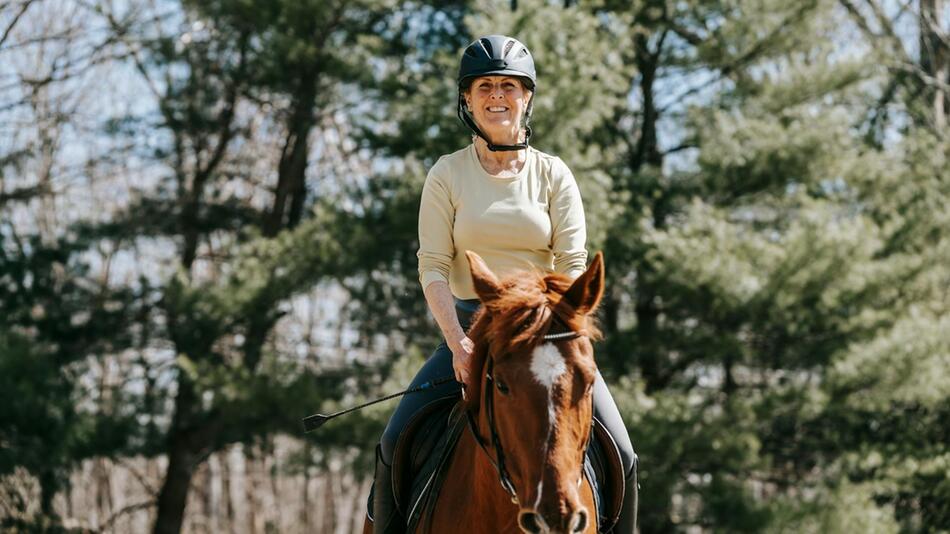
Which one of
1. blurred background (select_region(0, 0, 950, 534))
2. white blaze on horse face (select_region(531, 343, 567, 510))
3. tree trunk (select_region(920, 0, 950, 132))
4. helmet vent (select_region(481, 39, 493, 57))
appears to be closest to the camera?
white blaze on horse face (select_region(531, 343, 567, 510))

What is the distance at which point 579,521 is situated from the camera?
2812 mm

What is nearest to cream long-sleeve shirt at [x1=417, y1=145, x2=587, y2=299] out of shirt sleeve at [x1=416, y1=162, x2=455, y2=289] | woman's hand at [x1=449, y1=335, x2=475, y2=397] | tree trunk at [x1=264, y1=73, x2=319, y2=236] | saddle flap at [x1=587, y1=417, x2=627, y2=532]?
shirt sleeve at [x1=416, y1=162, x2=455, y2=289]

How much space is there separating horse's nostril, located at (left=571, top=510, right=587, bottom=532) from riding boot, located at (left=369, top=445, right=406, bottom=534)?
1.33m

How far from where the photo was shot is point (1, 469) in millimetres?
12406

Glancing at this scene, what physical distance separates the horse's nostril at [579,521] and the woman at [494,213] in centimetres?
101

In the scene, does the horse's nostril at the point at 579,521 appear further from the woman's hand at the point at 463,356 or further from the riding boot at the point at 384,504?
the riding boot at the point at 384,504

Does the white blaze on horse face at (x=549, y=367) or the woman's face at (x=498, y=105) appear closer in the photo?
the white blaze on horse face at (x=549, y=367)

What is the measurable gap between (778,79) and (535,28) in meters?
4.15

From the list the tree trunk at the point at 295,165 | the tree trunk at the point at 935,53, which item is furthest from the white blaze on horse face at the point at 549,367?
the tree trunk at the point at 935,53

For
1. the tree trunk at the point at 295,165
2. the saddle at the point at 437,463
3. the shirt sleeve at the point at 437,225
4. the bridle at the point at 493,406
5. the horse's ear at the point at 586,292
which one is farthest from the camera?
the tree trunk at the point at 295,165

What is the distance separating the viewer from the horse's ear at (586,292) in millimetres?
3154

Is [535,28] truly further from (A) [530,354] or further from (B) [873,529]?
(A) [530,354]

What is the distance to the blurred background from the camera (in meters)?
12.3

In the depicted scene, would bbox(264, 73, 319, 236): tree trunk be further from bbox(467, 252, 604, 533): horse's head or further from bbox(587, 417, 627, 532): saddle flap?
bbox(467, 252, 604, 533): horse's head
